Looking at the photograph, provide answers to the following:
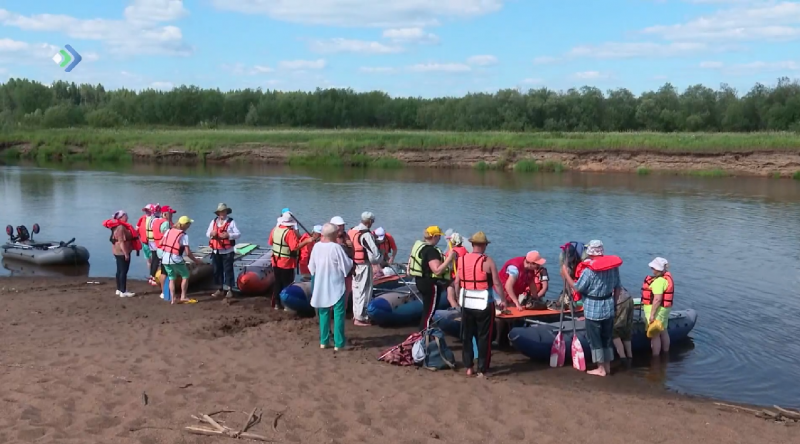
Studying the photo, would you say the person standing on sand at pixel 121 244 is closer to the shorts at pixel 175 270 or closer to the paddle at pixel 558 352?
the shorts at pixel 175 270

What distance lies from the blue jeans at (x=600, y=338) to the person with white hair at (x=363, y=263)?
3215 mm

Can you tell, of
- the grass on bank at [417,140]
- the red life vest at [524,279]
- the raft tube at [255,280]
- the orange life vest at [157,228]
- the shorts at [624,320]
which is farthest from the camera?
the grass on bank at [417,140]

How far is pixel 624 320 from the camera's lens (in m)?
9.79

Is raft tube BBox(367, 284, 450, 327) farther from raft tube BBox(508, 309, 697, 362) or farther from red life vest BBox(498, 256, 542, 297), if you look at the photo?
raft tube BBox(508, 309, 697, 362)

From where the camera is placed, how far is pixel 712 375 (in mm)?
9836

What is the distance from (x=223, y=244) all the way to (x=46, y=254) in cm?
559

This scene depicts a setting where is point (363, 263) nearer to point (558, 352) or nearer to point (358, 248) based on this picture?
point (358, 248)

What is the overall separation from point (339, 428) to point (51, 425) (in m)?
2.29

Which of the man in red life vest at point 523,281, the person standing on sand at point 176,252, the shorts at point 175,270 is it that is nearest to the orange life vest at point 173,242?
the person standing on sand at point 176,252

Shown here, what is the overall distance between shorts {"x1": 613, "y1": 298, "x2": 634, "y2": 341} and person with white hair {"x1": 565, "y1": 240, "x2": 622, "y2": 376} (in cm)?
49

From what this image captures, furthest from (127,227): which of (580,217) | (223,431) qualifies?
(580,217)

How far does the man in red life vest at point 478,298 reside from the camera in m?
8.28

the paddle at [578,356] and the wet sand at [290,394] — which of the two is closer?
the wet sand at [290,394]

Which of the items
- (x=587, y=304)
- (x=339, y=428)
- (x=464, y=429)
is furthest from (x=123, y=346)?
(x=587, y=304)
